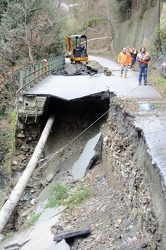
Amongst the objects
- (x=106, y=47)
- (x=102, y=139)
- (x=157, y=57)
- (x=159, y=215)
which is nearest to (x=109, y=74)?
(x=157, y=57)

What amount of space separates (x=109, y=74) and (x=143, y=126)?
11289 millimetres

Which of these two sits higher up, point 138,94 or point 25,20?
point 25,20

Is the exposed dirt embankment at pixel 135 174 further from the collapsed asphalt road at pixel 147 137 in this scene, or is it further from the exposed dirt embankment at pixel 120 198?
the collapsed asphalt road at pixel 147 137

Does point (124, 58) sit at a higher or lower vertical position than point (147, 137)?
higher

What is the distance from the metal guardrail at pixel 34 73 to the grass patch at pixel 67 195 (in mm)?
5304

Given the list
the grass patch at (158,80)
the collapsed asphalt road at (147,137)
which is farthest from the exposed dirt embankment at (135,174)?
the grass patch at (158,80)

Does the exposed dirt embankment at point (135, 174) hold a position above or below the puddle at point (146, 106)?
below

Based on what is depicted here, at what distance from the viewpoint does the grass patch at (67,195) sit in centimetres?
843

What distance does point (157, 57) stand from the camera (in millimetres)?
18578

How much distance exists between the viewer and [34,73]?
1648cm

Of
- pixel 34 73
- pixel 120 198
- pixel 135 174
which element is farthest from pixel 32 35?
pixel 135 174

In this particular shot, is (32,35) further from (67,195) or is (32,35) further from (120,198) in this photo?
(120,198)

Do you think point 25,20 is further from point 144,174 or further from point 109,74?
point 144,174

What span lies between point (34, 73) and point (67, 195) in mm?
9029
